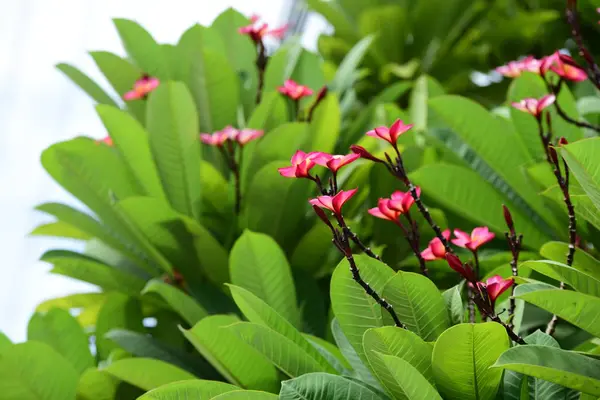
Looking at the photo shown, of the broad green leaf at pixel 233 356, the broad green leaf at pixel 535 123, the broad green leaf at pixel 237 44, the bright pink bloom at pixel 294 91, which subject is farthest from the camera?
the broad green leaf at pixel 237 44

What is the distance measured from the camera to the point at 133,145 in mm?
1116

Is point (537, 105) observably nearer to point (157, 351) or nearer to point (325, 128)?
point (325, 128)

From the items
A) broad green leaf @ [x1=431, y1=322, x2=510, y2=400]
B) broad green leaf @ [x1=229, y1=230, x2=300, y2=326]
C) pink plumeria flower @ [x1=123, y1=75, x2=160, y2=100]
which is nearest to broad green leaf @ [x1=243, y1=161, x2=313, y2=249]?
broad green leaf @ [x1=229, y1=230, x2=300, y2=326]

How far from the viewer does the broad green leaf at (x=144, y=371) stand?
2.89 ft

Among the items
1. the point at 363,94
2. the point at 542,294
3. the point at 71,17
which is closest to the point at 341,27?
the point at 363,94

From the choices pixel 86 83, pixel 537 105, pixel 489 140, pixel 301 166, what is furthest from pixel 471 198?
pixel 86 83

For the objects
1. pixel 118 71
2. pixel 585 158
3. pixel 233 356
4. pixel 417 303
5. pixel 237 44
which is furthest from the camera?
pixel 237 44

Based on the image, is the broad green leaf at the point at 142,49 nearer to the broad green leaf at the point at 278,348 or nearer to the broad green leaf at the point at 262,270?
the broad green leaf at the point at 262,270

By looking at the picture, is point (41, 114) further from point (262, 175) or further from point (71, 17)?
point (262, 175)

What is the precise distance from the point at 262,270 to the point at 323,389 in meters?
0.32

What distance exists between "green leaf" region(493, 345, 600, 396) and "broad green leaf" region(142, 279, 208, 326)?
0.52 m

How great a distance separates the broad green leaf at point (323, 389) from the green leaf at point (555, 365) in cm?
15

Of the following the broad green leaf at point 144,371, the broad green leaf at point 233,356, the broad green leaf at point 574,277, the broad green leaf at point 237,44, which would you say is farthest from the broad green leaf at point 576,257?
the broad green leaf at point 237,44

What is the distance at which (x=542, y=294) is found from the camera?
56cm
